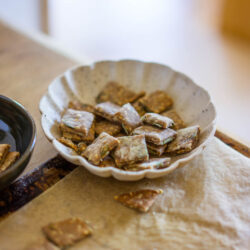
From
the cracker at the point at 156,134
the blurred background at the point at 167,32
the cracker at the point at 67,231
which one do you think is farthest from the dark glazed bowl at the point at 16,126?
the blurred background at the point at 167,32

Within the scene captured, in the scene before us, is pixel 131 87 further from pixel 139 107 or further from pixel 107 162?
pixel 107 162

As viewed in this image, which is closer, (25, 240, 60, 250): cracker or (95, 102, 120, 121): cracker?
(25, 240, 60, 250): cracker

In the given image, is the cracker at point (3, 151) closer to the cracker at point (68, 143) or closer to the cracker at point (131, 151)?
the cracker at point (68, 143)

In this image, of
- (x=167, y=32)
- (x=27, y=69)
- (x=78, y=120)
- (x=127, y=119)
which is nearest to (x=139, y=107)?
(x=127, y=119)

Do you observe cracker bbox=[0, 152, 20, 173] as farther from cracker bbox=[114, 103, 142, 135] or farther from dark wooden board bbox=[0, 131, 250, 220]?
cracker bbox=[114, 103, 142, 135]

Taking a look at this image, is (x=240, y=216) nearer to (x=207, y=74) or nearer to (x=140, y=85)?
(x=140, y=85)

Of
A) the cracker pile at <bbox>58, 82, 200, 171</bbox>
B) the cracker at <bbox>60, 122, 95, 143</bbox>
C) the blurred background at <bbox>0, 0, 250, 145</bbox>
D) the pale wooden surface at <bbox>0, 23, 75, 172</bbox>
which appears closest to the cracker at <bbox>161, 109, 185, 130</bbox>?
the cracker pile at <bbox>58, 82, 200, 171</bbox>
